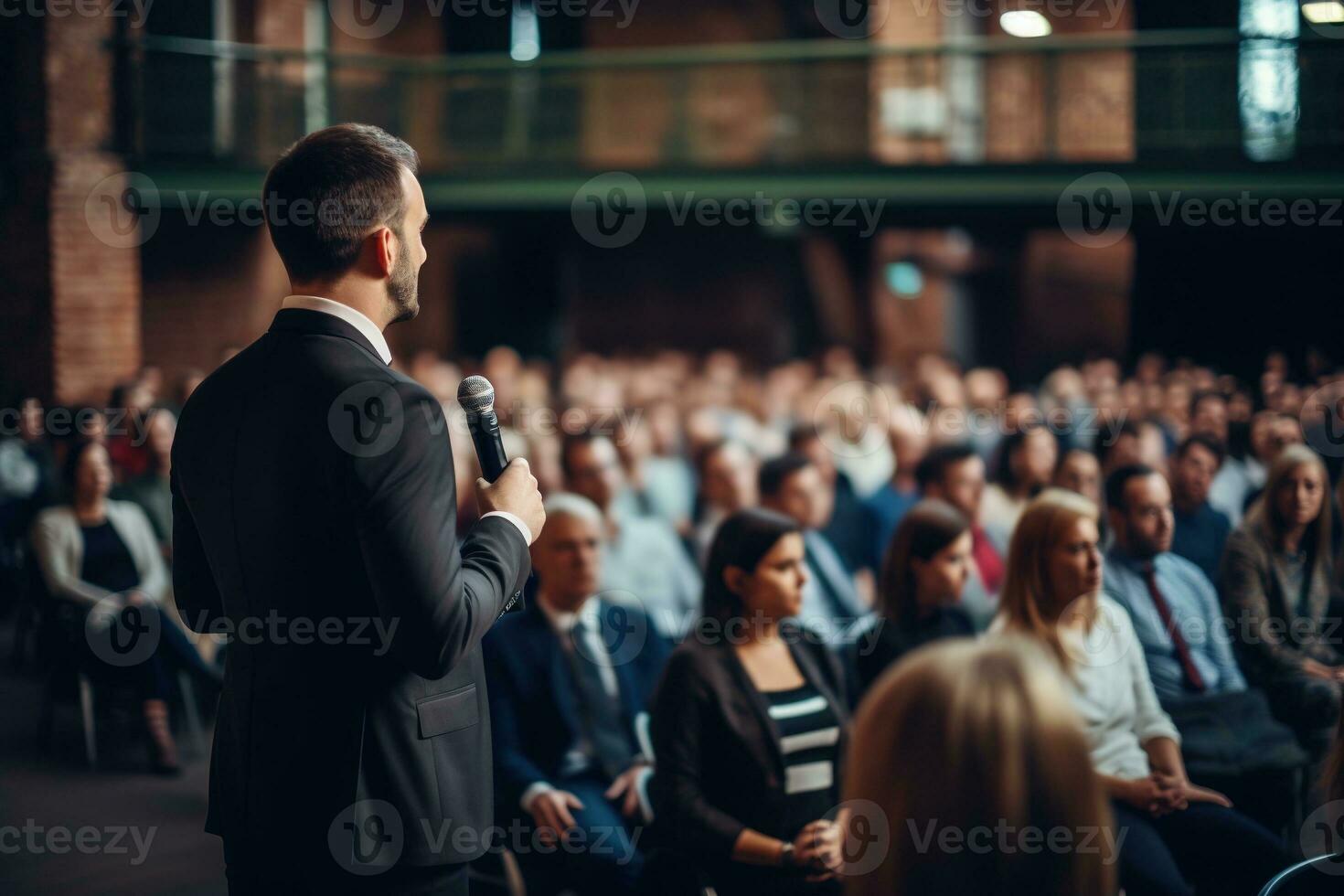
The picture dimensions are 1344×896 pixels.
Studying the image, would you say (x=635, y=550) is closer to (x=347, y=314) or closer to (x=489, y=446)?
(x=489, y=446)

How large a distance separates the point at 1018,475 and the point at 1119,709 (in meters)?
2.59

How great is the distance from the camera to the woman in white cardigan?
240 inches

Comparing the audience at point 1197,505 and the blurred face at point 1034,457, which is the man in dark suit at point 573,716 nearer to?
the audience at point 1197,505

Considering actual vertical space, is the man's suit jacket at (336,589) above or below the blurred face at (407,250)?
below

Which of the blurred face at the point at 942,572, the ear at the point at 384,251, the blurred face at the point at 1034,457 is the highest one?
the ear at the point at 384,251

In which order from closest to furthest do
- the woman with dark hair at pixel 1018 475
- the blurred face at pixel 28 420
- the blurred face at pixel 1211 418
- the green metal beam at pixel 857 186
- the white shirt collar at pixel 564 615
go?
the white shirt collar at pixel 564 615 < the woman with dark hair at pixel 1018 475 < the blurred face at pixel 1211 418 < the blurred face at pixel 28 420 < the green metal beam at pixel 857 186

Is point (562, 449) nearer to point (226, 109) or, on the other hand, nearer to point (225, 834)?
point (225, 834)

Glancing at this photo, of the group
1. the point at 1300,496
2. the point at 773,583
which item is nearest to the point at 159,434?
the point at 773,583

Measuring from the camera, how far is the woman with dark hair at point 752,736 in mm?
3355

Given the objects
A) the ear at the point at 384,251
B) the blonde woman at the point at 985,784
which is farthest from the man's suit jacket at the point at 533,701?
the blonde woman at the point at 985,784

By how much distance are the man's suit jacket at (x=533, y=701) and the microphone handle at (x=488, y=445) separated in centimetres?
207

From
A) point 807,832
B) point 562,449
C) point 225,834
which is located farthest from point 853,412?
point 225,834

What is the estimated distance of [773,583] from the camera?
145 inches

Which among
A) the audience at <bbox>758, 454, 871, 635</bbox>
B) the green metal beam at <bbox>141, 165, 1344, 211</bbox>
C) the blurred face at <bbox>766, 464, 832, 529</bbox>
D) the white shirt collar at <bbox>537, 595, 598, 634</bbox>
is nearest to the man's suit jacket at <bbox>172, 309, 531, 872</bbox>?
the white shirt collar at <bbox>537, 595, 598, 634</bbox>
